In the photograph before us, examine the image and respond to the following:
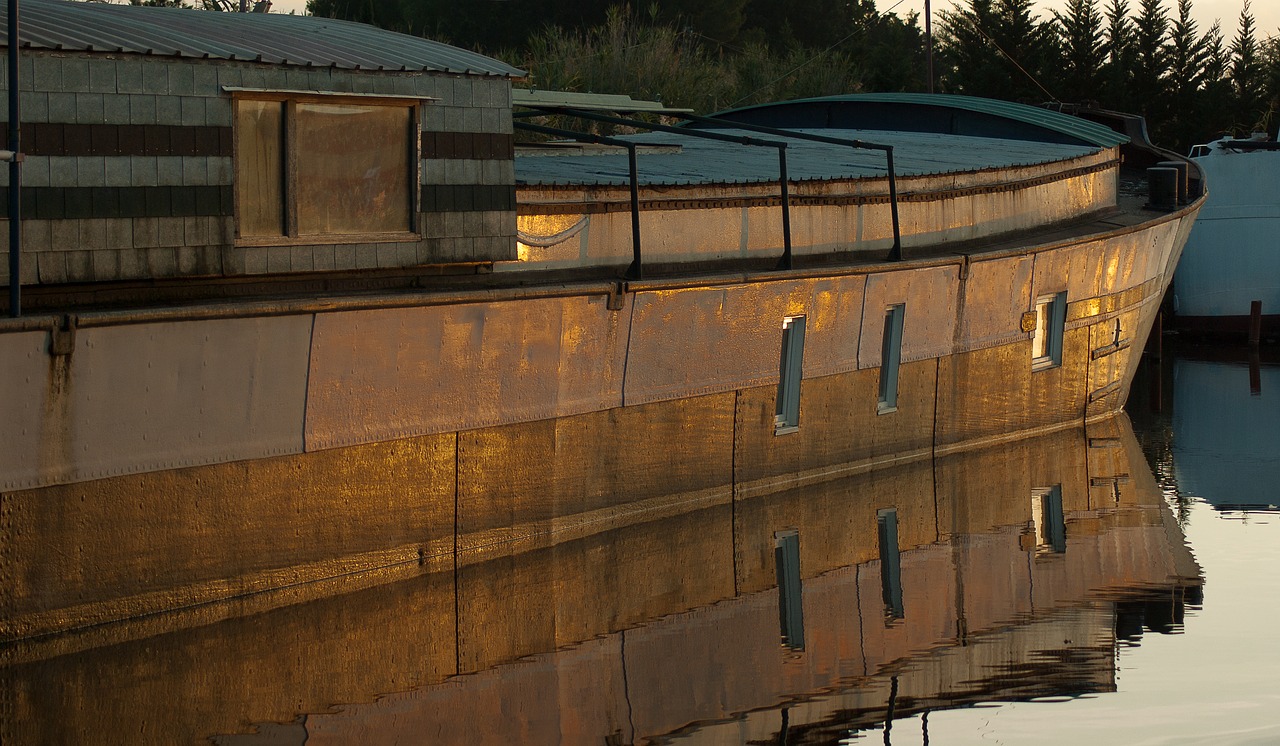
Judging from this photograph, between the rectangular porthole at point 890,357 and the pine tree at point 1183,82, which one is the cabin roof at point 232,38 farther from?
the pine tree at point 1183,82

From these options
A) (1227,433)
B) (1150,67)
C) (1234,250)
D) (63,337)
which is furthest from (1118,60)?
(63,337)

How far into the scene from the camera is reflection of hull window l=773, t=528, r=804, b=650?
11.8 meters

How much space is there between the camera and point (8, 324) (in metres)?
10.2

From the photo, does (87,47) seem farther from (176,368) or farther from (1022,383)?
(1022,383)

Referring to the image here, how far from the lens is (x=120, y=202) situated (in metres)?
11.2

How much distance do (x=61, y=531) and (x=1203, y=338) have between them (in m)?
29.6

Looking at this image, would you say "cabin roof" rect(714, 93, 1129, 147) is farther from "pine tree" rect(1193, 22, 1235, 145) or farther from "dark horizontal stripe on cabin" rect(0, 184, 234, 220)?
"pine tree" rect(1193, 22, 1235, 145)

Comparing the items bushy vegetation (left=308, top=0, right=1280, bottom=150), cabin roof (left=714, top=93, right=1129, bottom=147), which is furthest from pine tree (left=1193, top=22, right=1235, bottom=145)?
cabin roof (left=714, top=93, right=1129, bottom=147)

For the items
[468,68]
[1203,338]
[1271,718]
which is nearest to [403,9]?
[1203,338]

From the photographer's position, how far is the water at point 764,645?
9.74m

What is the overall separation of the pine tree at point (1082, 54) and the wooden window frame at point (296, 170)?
155 ft

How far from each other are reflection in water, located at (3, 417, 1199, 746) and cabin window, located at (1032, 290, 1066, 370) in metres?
4.77

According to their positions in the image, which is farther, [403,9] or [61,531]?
[403,9]

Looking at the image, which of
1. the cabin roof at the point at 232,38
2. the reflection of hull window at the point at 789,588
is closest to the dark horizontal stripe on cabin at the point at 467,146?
the cabin roof at the point at 232,38
